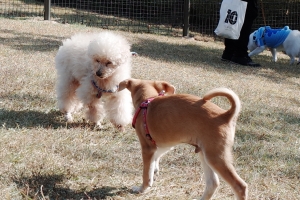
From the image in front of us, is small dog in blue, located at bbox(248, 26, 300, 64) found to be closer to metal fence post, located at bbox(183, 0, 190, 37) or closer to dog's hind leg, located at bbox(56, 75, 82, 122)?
metal fence post, located at bbox(183, 0, 190, 37)

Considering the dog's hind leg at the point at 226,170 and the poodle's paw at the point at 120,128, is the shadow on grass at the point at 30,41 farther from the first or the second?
the dog's hind leg at the point at 226,170

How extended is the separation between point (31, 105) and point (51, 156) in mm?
1414

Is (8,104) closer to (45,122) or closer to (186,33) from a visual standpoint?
(45,122)

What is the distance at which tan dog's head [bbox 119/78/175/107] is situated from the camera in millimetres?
3133

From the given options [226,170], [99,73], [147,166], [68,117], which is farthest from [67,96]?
[226,170]

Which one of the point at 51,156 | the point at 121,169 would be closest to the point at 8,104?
the point at 51,156

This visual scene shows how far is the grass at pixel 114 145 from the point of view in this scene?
2959mm

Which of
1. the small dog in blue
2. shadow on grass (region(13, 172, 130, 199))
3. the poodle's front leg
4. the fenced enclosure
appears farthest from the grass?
the fenced enclosure

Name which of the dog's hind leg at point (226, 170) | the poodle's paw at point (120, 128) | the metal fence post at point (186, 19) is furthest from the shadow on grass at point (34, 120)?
the metal fence post at point (186, 19)

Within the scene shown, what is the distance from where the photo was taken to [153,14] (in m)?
13.4

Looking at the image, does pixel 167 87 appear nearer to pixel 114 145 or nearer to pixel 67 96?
pixel 114 145

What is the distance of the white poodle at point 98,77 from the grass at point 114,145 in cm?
16

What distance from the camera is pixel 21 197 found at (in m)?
2.62

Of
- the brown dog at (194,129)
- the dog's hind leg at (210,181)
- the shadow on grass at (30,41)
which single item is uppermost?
the shadow on grass at (30,41)
